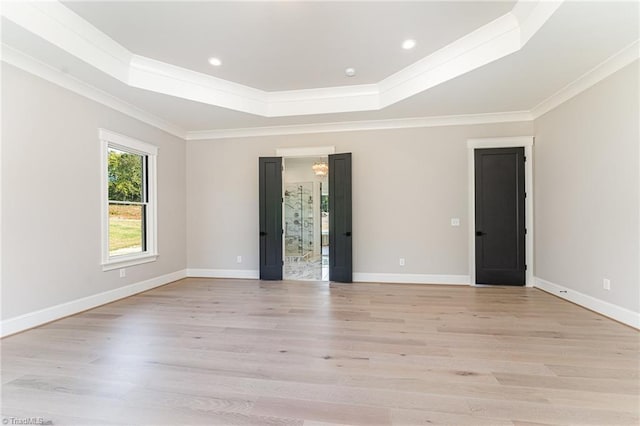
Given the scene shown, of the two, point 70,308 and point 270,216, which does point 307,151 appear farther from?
point 70,308

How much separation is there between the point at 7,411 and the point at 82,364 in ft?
1.85

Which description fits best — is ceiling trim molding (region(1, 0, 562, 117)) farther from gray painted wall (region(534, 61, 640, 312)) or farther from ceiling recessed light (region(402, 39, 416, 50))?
gray painted wall (region(534, 61, 640, 312))

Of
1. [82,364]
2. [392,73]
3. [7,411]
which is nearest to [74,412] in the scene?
[7,411]

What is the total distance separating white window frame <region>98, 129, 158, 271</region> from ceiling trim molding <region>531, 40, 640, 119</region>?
6105mm

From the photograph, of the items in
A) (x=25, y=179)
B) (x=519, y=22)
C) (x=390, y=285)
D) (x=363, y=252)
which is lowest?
(x=390, y=285)

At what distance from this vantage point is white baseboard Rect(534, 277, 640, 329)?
3028 mm

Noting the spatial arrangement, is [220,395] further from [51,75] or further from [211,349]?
A: [51,75]

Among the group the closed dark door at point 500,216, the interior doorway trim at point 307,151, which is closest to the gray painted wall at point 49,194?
the interior doorway trim at point 307,151

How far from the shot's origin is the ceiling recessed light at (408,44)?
3.32 m

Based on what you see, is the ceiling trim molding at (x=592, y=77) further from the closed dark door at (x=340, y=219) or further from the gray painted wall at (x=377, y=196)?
the closed dark door at (x=340, y=219)

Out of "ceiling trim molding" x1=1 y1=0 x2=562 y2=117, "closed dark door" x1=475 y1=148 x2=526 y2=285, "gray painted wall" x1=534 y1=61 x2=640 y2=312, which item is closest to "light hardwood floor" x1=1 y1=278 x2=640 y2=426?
"gray painted wall" x1=534 y1=61 x2=640 y2=312

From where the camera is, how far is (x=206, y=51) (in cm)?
350

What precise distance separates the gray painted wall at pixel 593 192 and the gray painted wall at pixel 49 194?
20.5ft

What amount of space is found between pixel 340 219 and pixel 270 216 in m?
1.30
